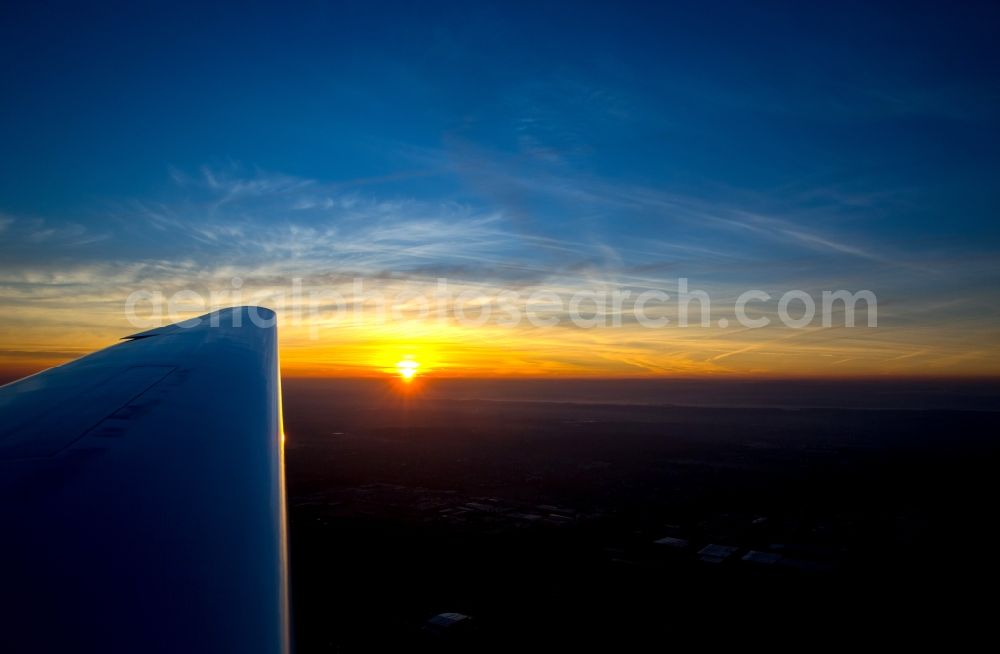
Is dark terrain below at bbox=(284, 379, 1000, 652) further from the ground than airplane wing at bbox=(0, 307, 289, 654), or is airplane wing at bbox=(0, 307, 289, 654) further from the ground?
airplane wing at bbox=(0, 307, 289, 654)

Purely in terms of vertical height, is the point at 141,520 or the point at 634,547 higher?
the point at 141,520

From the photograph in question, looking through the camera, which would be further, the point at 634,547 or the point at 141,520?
the point at 634,547

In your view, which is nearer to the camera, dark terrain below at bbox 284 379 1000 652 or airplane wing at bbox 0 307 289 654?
airplane wing at bbox 0 307 289 654

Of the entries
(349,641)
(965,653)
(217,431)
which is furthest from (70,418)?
(965,653)

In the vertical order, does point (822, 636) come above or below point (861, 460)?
above

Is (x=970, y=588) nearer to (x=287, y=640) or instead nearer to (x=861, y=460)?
(x=287, y=640)
